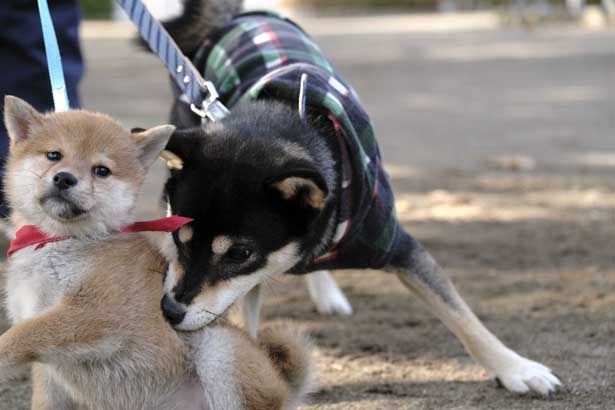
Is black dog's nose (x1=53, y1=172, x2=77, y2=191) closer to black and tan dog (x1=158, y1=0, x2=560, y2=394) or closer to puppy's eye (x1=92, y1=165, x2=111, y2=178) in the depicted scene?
puppy's eye (x1=92, y1=165, x2=111, y2=178)

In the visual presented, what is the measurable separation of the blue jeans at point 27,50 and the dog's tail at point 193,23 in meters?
0.54

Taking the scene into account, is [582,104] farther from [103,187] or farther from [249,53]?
[103,187]

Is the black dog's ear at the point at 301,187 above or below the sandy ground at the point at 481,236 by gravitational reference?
above

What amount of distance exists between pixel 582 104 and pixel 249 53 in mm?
8480

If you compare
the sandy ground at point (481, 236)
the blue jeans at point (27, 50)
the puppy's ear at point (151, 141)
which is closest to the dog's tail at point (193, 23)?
the blue jeans at point (27, 50)

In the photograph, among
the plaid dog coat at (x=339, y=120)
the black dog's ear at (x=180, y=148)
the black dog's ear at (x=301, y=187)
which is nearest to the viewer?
the black dog's ear at (x=301, y=187)

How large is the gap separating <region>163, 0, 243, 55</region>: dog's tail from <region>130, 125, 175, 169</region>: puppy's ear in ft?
6.15

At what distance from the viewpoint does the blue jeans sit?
500 cm

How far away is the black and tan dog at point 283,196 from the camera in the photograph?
10.8 ft

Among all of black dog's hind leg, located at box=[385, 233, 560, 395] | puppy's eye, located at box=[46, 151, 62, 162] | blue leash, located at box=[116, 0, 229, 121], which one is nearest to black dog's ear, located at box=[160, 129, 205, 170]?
puppy's eye, located at box=[46, 151, 62, 162]

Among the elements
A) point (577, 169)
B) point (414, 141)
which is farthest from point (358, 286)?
point (414, 141)

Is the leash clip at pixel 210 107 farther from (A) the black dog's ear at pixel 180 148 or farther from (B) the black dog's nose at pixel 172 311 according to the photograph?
(B) the black dog's nose at pixel 172 311

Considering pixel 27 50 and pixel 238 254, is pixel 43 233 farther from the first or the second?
pixel 27 50

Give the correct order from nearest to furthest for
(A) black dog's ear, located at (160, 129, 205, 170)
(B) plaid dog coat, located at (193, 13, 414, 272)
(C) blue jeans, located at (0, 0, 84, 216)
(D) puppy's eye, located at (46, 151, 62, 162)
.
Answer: (D) puppy's eye, located at (46, 151, 62, 162), (A) black dog's ear, located at (160, 129, 205, 170), (B) plaid dog coat, located at (193, 13, 414, 272), (C) blue jeans, located at (0, 0, 84, 216)
